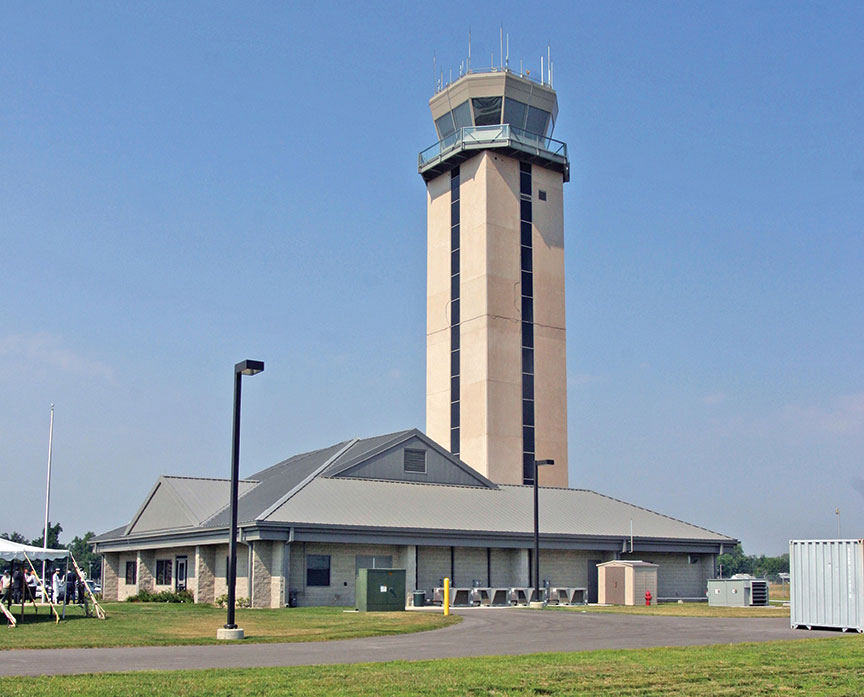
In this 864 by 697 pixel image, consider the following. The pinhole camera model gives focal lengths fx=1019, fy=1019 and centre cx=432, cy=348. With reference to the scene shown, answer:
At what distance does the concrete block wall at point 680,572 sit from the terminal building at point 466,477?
9cm

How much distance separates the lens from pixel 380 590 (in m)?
33.6

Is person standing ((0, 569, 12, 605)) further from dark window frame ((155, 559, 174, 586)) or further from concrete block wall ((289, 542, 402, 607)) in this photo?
dark window frame ((155, 559, 174, 586))

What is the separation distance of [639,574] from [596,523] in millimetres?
5530

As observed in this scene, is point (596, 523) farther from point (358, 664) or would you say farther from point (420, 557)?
point (358, 664)

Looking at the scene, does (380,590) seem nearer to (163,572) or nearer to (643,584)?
(643,584)

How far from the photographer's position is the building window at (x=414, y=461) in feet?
158

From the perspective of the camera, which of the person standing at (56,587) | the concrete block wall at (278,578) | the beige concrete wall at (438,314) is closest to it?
the concrete block wall at (278,578)

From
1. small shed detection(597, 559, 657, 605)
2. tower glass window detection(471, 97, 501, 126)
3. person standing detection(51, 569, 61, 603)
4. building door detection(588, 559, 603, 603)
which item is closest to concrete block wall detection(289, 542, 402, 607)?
small shed detection(597, 559, 657, 605)

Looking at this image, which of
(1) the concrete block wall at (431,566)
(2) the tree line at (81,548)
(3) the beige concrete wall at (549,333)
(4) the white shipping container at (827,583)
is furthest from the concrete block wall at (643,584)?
(2) the tree line at (81,548)

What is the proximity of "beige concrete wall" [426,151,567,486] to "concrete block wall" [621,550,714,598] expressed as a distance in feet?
72.3

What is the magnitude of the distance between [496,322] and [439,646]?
53.4 meters

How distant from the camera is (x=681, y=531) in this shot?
5059 centimetres

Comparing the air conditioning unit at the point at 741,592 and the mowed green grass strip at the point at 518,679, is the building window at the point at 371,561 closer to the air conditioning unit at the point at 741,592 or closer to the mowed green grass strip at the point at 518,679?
the air conditioning unit at the point at 741,592

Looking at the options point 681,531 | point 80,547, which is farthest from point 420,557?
point 80,547
